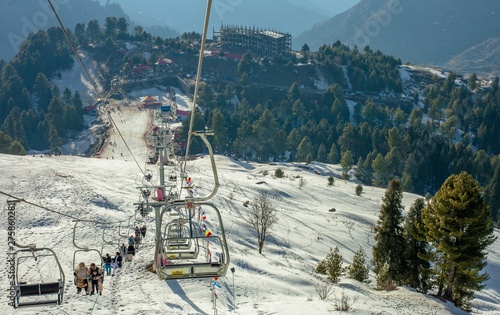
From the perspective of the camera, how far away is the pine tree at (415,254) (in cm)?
3775

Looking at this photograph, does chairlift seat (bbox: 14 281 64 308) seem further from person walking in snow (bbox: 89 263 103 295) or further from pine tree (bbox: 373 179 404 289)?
pine tree (bbox: 373 179 404 289)

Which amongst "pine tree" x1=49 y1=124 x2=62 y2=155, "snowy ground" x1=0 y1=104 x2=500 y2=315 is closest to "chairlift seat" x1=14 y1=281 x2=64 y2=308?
"snowy ground" x1=0 y1=104 x2=500 y2=315

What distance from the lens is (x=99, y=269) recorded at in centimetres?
2580

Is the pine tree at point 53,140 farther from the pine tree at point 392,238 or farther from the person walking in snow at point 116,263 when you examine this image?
the pine tree at point 392,238

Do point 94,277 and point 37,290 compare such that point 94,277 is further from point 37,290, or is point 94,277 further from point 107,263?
point 37,290

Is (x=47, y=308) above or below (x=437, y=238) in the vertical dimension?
below

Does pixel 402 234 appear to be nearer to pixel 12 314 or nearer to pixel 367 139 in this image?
pixel 12 314

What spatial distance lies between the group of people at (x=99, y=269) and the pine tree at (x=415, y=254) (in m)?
19.7

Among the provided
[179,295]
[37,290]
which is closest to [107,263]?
[179,295]

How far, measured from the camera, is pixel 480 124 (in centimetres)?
16488

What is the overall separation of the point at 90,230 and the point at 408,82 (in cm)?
17853

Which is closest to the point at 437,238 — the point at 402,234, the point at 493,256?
the point at 402,234

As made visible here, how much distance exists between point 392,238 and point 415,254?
221 cm

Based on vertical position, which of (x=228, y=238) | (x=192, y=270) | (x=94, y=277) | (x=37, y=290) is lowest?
(x=228, y=238)
